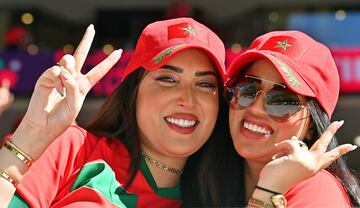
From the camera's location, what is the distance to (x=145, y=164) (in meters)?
2.54

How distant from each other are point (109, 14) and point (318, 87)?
37.2 ft

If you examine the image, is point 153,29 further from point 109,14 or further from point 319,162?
point 109,14

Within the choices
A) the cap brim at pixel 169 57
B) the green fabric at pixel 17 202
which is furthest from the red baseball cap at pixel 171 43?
the green fabric at pixel 17 202

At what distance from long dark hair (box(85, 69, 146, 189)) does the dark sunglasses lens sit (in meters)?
0.57

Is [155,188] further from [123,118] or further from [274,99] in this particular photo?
[274,99]

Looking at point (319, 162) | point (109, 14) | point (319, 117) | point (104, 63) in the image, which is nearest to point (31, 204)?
point (104, 63)

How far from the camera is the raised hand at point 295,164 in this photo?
2018mm

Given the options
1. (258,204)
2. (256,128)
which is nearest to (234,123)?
(256,128)

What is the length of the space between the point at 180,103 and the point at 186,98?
3 cm

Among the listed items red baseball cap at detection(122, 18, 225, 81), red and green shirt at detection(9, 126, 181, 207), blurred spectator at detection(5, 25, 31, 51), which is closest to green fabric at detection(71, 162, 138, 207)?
red and green shirt at detection(9, 126, 181, 207)

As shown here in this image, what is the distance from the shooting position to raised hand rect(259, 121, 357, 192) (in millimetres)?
2018

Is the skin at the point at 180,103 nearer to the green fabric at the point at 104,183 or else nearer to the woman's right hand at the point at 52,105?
the green fabric at the point at 104,183

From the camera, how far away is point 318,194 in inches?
84.5

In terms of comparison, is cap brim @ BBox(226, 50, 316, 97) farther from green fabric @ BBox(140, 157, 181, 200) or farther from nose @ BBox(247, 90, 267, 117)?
green fabric @ BBox(140, 157, 181, 200)
